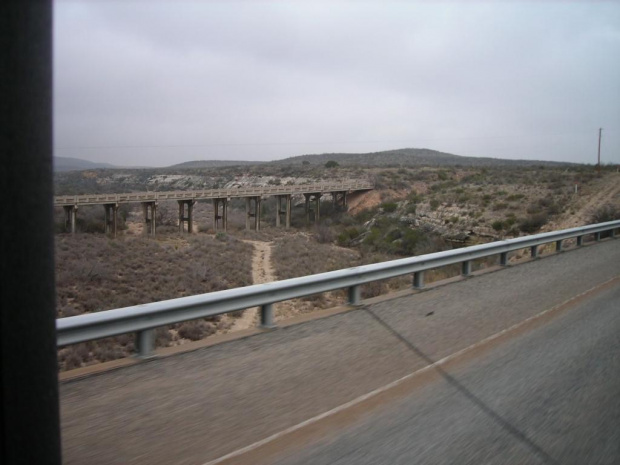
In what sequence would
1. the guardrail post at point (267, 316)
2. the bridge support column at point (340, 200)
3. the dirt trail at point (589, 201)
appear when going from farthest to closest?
the bridge support column at point (340, 200) < the dirt trail at point (589, 201) < the guardrail post at point (267, 316)

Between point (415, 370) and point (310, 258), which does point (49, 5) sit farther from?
point (310, 258)

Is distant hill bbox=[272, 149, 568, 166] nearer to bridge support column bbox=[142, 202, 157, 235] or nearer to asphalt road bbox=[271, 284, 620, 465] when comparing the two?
bridge support column bbox=[142, 202, 157, 235]

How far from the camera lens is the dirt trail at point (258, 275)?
12.8m

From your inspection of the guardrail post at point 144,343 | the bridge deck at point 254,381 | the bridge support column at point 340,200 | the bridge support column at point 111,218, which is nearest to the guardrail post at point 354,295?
the bridge deck at point 254,381

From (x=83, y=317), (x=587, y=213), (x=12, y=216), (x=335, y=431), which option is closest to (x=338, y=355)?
(x=335, y=431)

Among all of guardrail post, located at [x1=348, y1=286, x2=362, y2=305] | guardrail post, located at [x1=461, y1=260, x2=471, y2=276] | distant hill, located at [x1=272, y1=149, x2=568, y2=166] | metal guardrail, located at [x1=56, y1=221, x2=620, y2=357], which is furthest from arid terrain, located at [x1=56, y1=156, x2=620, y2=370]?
distant hill, located at [x1=272, y1=149, x2=568, y2=166]

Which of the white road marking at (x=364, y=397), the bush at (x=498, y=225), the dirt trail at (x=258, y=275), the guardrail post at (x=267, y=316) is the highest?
the guardrail post at (x=267, y=316)

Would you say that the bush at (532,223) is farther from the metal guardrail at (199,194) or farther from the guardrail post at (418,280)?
the metal guardrail at (199,194)

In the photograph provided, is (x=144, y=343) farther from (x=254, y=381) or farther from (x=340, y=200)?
(x=340, y=200)

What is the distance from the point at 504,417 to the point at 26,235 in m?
4.19

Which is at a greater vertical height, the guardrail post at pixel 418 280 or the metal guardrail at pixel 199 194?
the metal guardrail at pixel 199 194

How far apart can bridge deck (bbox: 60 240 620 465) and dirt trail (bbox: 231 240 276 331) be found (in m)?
1.93

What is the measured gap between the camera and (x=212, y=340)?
6609 millimetres

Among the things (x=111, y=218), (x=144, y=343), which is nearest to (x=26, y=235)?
(x=144, y=343)
